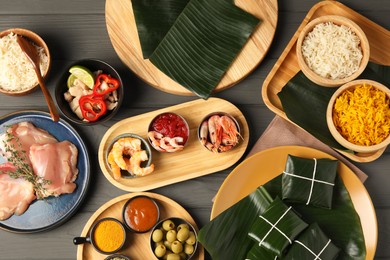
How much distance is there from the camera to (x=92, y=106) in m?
2.65

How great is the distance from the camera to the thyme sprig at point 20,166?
2645 mm

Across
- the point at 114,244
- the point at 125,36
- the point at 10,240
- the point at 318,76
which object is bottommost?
the point at 10,240

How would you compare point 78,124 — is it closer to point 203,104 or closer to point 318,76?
point 203,104

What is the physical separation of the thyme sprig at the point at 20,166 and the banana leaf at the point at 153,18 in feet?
2.70

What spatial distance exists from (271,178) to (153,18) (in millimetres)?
1051

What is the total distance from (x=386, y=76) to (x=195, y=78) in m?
0.98

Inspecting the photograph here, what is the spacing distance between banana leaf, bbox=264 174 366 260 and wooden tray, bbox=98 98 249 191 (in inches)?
11.7

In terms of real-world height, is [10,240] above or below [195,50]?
below

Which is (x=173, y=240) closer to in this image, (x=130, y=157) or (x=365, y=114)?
(x=130, y=157)

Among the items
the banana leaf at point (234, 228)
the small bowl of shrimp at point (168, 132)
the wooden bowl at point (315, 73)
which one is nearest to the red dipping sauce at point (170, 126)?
the small bowl of shrimp at point (168, 132)

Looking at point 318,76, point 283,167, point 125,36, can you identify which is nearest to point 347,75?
point 318,76

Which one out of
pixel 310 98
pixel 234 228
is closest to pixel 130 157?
pixel 234 228

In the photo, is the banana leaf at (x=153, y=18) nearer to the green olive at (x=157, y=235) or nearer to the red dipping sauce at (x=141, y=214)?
the red dipping sauce at (x=141, y=214)

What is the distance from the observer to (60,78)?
266 cm
